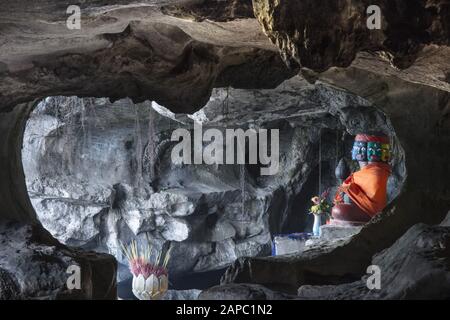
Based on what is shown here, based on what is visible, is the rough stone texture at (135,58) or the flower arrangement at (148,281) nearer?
the rough stone texture at (135,58)

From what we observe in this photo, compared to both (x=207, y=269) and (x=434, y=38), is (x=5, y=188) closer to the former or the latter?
(x=434, y=38)

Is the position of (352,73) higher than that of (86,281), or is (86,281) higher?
(352,73)

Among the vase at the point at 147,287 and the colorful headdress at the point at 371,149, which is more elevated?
the colorful headdress at the point at 371,149

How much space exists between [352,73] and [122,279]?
8728 millimetres

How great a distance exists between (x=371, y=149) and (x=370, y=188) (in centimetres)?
47

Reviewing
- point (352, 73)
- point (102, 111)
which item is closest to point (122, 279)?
point (102, 111)

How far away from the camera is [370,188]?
286 inches

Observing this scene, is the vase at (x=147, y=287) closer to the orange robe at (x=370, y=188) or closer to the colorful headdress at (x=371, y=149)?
the orange robe at (x=370, y=188)

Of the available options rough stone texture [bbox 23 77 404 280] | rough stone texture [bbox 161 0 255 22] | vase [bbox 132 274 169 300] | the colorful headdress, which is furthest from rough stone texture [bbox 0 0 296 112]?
rough stone texture [bbox 23 77 404 280]

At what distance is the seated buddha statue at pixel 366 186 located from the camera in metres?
7.25

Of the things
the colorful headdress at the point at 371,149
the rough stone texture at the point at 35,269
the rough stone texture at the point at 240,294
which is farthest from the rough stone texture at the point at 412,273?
the colorful headdress at the point at 371,149

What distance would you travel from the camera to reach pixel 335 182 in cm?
1259

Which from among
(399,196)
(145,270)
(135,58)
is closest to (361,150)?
(399,196)

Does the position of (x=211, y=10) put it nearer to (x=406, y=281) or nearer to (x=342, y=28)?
(x=342, y=28)
